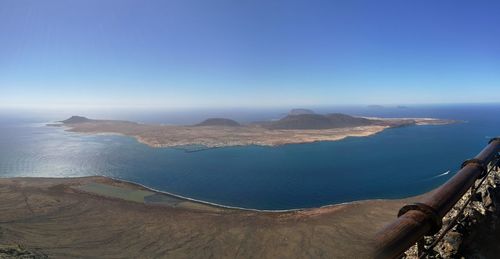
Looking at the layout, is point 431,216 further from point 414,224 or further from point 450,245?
point 450,245

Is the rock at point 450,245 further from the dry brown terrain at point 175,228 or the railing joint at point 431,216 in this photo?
the dry brown terrain at point 175,228

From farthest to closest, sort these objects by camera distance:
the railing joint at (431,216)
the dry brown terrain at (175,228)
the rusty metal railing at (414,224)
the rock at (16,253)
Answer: the dry brown terrain at (175,228)
the rock at (16,253)
the railing joint at (431,216)
the rusty metal railing at (414,224)

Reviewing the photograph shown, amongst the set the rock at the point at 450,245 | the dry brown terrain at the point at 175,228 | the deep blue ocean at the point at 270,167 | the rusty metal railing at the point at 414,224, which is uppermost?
the rusty metal railing at the point at 414,224

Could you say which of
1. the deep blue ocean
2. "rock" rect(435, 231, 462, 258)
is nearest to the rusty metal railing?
"rock" rect(435, 231, 462, 258)

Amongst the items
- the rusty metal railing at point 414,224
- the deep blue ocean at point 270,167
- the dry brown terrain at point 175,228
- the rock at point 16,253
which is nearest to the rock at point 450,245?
the rusty metal railing at point 414,224

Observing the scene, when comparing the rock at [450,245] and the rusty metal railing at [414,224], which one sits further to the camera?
the rock at [450,245]

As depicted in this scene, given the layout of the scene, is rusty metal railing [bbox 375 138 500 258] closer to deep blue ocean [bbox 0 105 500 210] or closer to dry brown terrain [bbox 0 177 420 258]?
dry brown terrain [bbox 0 177 420 258]
